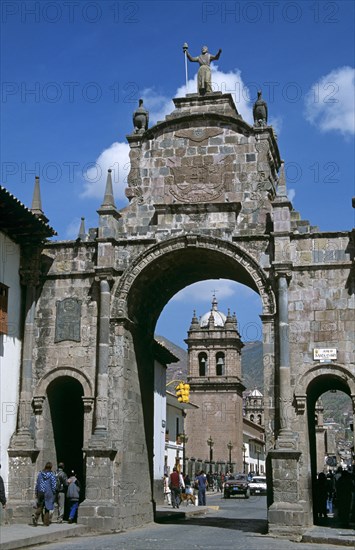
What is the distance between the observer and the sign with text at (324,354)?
20.2m

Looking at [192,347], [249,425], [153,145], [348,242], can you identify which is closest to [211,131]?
[153,145]

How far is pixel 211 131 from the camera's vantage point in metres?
22.7

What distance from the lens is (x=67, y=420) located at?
2378 centimetres

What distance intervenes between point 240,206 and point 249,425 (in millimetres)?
74552

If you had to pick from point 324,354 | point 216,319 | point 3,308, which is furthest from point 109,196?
point 216,319

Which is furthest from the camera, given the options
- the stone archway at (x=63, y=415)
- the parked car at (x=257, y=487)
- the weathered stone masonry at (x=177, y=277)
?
the parked car at (x=257, y=487)

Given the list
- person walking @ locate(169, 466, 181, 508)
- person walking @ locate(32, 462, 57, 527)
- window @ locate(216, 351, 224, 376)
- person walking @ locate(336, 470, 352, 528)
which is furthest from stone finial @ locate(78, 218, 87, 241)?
window @ locate(216, 351, 224, 376)

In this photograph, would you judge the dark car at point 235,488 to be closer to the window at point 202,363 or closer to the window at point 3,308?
the window at point 202,363

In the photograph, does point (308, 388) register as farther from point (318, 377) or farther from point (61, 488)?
point (61, 488)

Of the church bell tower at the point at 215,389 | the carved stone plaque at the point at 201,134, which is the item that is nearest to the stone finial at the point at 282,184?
the carved stone plaque at the point at 201,134

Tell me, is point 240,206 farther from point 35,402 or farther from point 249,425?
point 249,425

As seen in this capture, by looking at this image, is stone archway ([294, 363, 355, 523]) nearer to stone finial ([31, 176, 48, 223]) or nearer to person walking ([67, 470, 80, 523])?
person walking ([67, 470, 80, 523])

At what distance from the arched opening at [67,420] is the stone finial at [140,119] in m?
7.89

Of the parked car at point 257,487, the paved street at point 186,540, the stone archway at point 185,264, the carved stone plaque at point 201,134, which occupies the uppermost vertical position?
the carved stone plaque at point 201,134
